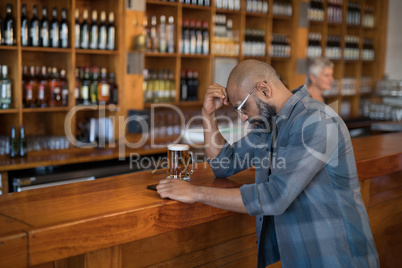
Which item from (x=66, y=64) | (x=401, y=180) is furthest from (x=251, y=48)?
(x=401, y=180)

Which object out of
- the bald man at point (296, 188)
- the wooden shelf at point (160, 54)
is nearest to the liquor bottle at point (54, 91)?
the wooden shelf at point (160, 54)

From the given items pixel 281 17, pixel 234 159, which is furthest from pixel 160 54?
pixel 234 159

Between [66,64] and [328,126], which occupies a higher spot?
[66,64]

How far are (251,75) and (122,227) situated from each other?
0.73 m

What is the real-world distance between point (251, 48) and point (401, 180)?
295 centimetres

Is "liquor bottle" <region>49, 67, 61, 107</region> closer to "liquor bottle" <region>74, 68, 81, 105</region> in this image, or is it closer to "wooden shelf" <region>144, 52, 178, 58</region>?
"liquor bottle" <region>74, 68, 81, 105</region>

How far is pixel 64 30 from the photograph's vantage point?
13.5ft

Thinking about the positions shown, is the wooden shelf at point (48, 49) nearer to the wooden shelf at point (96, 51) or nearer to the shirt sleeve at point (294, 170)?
the wooden shelf at point (96, 51)

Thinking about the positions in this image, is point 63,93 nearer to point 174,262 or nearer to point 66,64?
point 66,64

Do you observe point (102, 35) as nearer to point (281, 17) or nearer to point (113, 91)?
point (113, 91)

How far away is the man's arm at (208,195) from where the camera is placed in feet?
5.39

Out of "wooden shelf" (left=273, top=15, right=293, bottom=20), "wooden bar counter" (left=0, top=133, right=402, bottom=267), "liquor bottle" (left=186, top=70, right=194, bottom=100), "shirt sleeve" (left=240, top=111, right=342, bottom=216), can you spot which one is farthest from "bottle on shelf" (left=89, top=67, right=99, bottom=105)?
"shirt sleeve" (left=240, top=111, right=342, bottom=216)

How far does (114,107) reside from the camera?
4.53 metres

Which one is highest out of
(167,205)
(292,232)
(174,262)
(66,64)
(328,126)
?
(66,64)
